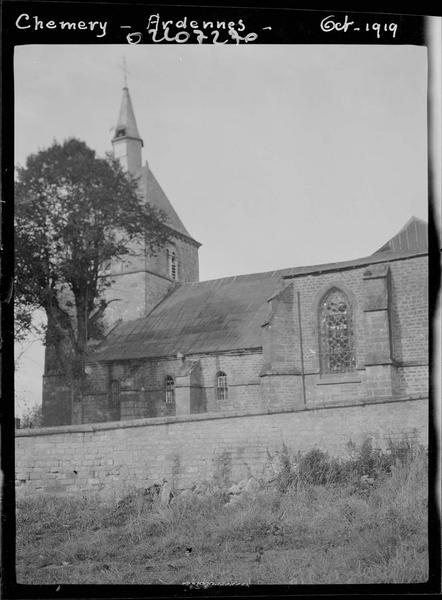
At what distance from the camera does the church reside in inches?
634

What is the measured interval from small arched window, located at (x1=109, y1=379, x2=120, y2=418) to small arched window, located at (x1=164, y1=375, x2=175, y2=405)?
1.86 m

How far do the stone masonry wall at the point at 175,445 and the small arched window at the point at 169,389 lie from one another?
603 centimetres

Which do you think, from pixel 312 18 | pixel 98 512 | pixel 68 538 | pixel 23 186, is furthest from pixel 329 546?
pixel 23 186

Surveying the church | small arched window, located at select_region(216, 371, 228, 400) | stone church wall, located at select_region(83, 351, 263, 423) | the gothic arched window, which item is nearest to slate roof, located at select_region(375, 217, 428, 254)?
Answer: the church

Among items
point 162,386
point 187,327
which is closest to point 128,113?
point 187,327

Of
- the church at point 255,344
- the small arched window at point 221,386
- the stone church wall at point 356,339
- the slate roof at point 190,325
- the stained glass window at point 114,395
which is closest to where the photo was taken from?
the slate roof at point 190,325

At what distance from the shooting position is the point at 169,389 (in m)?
20.1

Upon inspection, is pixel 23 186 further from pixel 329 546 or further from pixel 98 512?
pixel 329 546

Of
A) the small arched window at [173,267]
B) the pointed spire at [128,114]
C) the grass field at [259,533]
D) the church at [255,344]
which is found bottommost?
the grass field at [259,533]

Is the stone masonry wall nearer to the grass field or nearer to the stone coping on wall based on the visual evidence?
the stone coping on wall

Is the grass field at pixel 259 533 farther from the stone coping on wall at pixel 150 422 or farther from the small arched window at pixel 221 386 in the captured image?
the small arched window at pixel 221 386

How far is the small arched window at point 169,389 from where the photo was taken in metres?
19.5

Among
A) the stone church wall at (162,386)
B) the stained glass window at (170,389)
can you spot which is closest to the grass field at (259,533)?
the stone church wall at (162,386)

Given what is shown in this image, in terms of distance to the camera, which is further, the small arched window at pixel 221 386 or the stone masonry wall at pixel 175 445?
the small arched window at pixel 221 386
